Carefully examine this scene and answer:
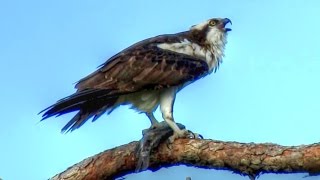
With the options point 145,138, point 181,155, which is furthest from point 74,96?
point 181,155

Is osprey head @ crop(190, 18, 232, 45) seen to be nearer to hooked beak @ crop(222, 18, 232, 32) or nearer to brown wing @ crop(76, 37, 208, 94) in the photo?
hooked beak @ crop(222, 18, 232, 32)

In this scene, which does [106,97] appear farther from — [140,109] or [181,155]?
[181,155]

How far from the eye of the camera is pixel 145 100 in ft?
24.9

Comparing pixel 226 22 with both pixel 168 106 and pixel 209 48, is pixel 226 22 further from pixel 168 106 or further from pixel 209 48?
pixel 168 106

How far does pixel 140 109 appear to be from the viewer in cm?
762

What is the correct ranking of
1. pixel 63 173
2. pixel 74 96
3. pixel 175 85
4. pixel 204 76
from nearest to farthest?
pixel 63 173 < pixel 74 96 < pixel 175 85 < pixel 204 76

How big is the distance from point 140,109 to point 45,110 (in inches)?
55.7

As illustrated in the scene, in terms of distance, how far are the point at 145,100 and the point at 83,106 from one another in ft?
2.79

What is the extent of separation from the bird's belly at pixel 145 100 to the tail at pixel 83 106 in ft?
0.84

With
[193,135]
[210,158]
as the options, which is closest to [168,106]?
[193,135]

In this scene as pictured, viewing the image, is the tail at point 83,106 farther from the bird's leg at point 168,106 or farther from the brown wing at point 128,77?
the bird's leg at point 168,106

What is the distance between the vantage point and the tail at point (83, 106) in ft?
21.9

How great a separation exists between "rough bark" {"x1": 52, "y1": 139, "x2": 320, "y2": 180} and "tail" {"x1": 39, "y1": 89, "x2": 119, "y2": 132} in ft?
2.20

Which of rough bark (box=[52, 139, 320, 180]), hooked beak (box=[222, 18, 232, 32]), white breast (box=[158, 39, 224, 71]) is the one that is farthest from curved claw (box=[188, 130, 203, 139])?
hooked beak (box=[222, 18, 232, 32])
